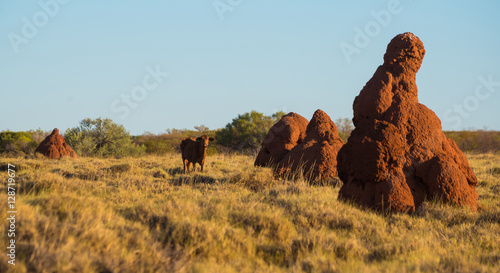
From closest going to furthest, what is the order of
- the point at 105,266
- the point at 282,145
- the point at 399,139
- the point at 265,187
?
the point at 105,266 < the point at 399,139 < the point at 265,187 < the point at 282,145

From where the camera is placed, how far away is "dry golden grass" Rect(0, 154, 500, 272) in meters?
4.27

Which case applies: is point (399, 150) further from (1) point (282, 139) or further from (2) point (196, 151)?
(2) point (196, 151)

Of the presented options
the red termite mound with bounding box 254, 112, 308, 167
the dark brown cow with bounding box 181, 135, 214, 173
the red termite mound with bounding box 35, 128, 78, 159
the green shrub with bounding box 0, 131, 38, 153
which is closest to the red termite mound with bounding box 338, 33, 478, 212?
the red termite mound with bounding box 254, 112, 308, 167

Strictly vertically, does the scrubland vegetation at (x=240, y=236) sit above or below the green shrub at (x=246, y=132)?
below

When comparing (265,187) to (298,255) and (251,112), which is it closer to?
(298,255)

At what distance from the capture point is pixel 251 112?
3794 cm

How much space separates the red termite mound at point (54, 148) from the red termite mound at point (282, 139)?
34.7 feet

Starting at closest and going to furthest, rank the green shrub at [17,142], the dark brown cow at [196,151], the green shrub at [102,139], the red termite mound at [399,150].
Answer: the red termite mound at [399,150] → the dark brown cow at [196,151] → the green shrub at [102,139] → the green shrub at [17,142]

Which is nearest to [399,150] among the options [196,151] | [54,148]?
[196,151]

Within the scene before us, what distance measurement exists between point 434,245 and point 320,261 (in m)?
1.92

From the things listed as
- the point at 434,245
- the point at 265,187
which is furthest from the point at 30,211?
the point at 265,187

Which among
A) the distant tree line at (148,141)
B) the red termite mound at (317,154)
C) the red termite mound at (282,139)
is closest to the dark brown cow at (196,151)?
the red termite mound at (282,139)

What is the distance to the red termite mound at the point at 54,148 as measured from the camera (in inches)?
808

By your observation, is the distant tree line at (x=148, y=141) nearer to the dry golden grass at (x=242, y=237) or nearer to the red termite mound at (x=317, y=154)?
the red termite mound at (x=317, y=154)
